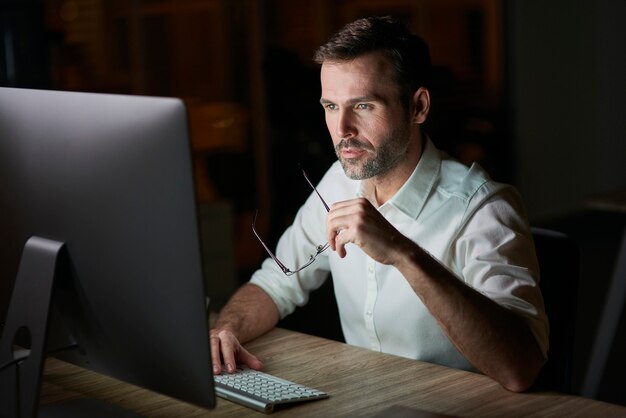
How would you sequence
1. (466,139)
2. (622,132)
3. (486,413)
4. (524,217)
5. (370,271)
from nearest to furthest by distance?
(486,413) < (524,217) < (370,271) < (466,139) < (622,132)

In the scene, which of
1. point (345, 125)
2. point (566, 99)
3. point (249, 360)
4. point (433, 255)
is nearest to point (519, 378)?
point (433, 255)

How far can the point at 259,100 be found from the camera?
502 cm

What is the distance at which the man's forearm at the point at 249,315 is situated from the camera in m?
2.01

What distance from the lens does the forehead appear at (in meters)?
2.00

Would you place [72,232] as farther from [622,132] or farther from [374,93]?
[622,132]

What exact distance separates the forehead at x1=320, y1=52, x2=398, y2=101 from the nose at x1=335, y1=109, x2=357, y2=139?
0.03m

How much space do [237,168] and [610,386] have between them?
87.9 inches

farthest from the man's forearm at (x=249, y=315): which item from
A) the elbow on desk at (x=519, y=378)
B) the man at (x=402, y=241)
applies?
the elbow on desk at (x=519, y=378)

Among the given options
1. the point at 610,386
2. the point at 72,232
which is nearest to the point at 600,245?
the point at 610,386

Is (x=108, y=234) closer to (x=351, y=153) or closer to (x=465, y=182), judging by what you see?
(x=351, y=153)

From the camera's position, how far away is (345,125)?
1.98m

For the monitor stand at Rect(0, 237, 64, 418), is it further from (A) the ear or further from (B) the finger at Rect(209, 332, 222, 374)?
(A) the ear

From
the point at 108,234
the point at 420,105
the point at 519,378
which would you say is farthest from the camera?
the point at 420,105

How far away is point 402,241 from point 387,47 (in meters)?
0.51
